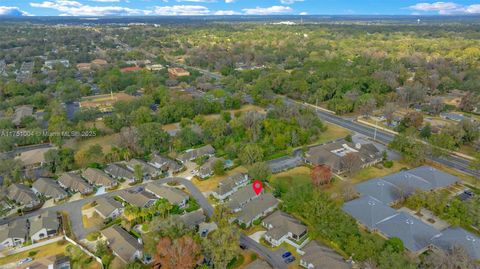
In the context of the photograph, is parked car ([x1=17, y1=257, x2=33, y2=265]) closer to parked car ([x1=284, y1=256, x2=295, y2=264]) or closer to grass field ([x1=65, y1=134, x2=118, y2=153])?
grass field ([x1=65, y1=134, x2=118, y2=153])

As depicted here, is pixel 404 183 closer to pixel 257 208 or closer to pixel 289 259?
pixel 257 208

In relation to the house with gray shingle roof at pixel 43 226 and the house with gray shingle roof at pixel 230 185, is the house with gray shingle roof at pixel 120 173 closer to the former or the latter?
the house with gray shingle roof at pixel 43 226

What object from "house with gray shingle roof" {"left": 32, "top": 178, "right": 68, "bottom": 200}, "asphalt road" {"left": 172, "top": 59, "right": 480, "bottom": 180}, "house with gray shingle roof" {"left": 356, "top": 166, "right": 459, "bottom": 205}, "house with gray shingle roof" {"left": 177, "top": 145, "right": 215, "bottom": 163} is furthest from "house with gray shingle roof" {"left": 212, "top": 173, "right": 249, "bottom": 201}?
"asphalt road" {"left": 172, "top": 59, "right": 480, "bottom": 180}

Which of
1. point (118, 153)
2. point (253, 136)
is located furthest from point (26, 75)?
point (253, 136)

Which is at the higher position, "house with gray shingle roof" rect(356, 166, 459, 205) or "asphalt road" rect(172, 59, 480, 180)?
"house with gray shingle roof" rect(356, 166, 459, 205)

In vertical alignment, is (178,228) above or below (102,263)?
above

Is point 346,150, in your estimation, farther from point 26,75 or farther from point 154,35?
point 154,35

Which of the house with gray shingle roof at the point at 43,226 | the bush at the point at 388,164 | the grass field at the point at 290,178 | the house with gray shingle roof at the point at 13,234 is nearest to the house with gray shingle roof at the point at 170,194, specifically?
the house with gray shingle roof at the point at 43,226

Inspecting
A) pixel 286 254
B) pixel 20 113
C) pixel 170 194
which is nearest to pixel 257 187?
pixel 170 194
